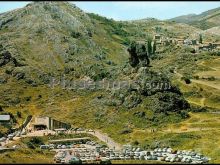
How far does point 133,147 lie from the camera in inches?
6831

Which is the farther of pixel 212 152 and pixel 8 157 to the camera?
pixel 212 152

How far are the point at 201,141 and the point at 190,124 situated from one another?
2452cm

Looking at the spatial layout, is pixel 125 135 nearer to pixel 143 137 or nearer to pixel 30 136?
pixel 143 137

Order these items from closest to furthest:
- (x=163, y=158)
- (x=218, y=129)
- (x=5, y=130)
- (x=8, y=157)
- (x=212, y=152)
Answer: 1. (x=8, y=157)
2. (x=163, y=158)
3. (x=212, y=152)
4. (x=218, y=129)
5. (x=5, y=130)

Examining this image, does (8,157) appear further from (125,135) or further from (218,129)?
(218,129)

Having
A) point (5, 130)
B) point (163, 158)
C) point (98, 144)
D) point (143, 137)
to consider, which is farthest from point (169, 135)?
point (5, 130)

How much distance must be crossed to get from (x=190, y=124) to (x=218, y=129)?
1393 cm

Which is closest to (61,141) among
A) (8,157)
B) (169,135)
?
(169,135)

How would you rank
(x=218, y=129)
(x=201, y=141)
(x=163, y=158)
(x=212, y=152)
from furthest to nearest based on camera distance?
(x=218, y=129) → (x=201, y=141) → (x=212, y=152) → (x=163, y=158)

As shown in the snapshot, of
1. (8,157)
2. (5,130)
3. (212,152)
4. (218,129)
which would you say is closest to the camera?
(8,157)

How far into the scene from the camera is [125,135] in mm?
191875

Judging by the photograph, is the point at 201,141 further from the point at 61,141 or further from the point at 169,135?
the point at 61,141

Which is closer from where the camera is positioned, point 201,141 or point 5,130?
point 201,141

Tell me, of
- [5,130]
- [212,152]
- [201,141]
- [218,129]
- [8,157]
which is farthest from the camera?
[5,130]
